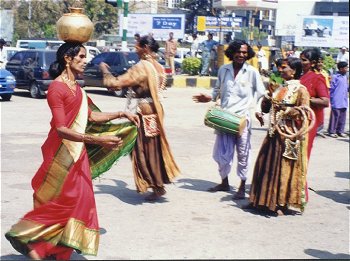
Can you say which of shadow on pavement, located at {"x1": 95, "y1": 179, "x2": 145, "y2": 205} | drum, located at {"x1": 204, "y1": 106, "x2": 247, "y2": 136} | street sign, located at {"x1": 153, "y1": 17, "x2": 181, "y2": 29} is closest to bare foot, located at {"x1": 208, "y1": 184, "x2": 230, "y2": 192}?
drum, located at {"x1": 204, "y1": 106, "x2": 247, "y2": 136}

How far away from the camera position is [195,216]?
646 centimetres

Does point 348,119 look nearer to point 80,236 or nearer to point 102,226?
point 102,226

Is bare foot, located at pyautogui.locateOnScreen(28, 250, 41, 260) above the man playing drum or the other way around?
the other way around

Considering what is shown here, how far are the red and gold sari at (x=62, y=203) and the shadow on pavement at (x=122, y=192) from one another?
2.40 meters

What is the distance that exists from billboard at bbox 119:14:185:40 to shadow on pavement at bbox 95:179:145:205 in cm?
2442

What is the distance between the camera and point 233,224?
6211mm

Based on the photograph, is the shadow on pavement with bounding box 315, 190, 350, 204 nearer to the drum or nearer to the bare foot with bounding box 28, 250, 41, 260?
the drum

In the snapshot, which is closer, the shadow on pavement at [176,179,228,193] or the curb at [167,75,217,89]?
the shadow on pavement at [176,179,228,193]

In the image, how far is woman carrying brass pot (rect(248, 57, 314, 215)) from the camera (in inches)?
254

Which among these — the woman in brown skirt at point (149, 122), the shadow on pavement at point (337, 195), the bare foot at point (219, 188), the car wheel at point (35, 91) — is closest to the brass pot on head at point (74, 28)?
the woman in brown skirt at point (149, 122)

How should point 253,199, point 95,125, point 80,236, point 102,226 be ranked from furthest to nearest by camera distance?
1. point 253,199
2. point 102,226
3. point 95,125
4. point 80,236

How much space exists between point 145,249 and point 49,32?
36797mm

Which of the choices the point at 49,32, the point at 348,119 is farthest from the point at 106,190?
the point at 49,32

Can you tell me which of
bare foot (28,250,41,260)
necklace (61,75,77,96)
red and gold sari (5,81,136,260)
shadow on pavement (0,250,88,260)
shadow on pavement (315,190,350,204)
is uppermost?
necklace (61,75,77,96)
